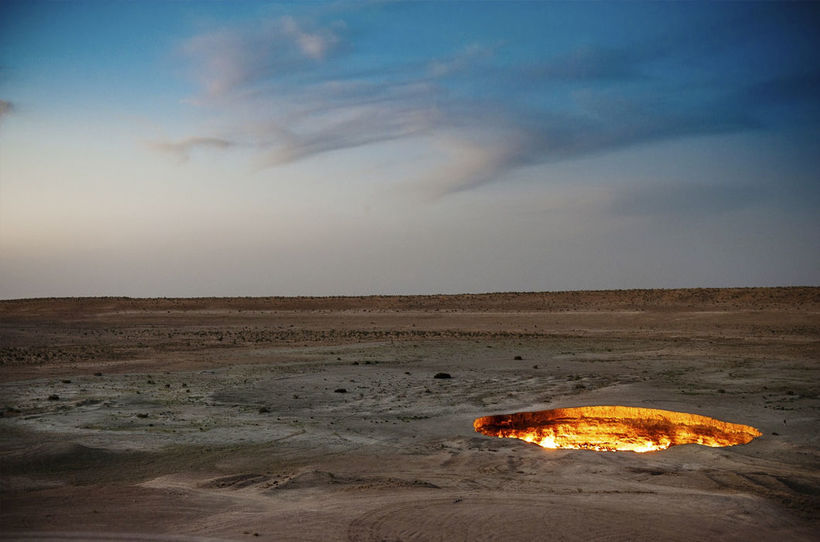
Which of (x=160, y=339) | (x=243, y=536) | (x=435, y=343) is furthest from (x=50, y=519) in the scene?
(x=160, y=339)

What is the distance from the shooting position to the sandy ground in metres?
6.50

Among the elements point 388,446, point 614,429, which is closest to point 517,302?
point 614,429

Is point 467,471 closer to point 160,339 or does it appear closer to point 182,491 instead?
point 182,491

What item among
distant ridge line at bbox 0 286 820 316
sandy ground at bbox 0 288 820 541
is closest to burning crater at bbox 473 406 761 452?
sandy ground at bbox 0 288 820 541

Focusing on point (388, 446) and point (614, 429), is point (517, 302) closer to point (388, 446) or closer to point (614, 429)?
point (614, 429)

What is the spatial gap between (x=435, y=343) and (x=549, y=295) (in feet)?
111

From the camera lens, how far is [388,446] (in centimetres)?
966

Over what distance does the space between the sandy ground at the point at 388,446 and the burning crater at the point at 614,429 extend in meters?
0.38

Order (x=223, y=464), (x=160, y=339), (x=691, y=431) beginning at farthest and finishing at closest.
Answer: (x=160, y=339), (x=691, y=431), (x=223, y=464)

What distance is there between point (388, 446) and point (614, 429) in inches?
171

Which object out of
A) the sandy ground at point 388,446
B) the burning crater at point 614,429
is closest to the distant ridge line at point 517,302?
the sandy ground at point 388,446

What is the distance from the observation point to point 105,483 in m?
8.02

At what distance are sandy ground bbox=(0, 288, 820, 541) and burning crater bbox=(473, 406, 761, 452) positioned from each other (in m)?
0.38

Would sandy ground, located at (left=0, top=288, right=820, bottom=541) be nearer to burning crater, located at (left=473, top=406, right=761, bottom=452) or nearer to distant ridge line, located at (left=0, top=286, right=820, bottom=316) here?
burning crater, located at (left=473, top=406, right=761, bottom=452)
